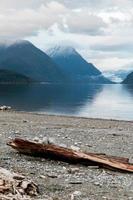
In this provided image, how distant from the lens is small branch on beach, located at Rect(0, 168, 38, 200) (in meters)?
10.9

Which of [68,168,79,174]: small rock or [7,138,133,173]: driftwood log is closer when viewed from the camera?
[68,168,79,174]: small rock

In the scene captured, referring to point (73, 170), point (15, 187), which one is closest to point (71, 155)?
point (73, 170)

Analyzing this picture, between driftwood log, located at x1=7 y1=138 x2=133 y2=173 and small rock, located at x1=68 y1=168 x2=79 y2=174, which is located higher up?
driftwood log, located at x1=7 y1=138 x2=133 y2=173

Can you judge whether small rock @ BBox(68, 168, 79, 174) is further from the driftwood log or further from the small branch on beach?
the small branch on beach

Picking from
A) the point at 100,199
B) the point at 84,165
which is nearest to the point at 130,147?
the point at 84,165

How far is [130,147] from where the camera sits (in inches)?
976

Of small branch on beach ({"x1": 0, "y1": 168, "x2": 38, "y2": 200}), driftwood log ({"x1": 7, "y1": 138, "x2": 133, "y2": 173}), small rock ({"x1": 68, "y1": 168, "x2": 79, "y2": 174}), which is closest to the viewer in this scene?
small branch on beach ({"x1": 0, "y1": 168, "x2": 38, "y2": 200})

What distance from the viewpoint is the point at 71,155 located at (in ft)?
54.2

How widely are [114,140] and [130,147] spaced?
2.81 meters

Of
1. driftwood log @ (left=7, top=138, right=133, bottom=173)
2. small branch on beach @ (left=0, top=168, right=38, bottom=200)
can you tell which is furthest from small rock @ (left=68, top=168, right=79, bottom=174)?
small branch on beach @ (left=0, top=168, right=38, bottom=200)

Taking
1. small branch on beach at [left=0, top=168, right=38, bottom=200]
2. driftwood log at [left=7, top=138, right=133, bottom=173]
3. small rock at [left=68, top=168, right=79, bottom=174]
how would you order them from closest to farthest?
small branch on beach at [left=0, top=168, right=38, bottom=200] → small rock at [left=68, top=168, right=79, bottom=174] → driftwood log at [left=7, top=138, right=133, bottom=173]

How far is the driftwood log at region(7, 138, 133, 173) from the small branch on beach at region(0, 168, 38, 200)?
437 centimetres

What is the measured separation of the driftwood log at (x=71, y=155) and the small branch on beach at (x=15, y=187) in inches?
172

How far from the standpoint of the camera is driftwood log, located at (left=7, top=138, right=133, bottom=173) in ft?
Result: 52.7
